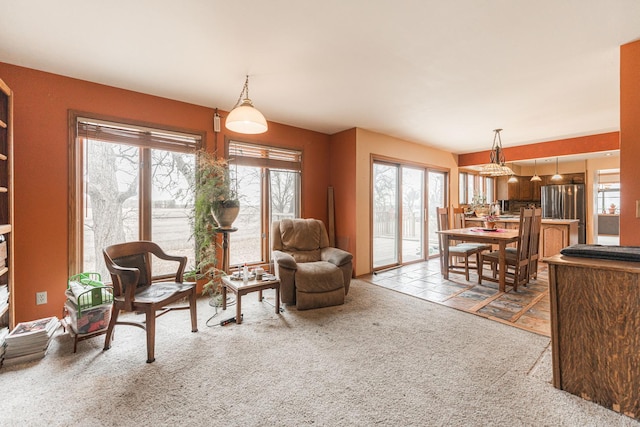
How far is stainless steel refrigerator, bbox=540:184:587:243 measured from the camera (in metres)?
6.46

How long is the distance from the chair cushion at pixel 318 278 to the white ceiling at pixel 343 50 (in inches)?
79.0

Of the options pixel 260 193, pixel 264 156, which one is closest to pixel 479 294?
pixel 260 193

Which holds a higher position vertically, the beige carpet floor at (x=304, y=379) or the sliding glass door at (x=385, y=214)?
the sliding glass door at (x=385, y=214)

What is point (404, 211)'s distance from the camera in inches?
219

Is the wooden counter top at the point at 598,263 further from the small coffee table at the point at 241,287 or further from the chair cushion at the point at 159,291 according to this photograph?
the chair cushion at the point at 159,291

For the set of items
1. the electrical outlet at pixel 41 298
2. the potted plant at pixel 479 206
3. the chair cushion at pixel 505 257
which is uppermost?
the potted plant at pixel 479 206

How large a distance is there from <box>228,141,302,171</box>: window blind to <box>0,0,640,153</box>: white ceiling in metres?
0.56

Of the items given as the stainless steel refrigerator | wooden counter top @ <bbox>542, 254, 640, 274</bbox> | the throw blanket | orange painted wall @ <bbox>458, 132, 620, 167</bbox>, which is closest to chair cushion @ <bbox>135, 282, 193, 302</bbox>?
wooden counter top @ <bbox>542, 254, 640, 274</bbox>

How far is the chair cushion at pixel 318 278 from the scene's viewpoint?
3.12 m

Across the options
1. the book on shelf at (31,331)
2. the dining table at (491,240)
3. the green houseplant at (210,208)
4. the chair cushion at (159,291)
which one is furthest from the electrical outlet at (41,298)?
the dining table at (491,240)

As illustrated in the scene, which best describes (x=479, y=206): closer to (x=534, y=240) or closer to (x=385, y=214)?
(x=534, y=240)

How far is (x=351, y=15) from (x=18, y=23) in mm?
2357

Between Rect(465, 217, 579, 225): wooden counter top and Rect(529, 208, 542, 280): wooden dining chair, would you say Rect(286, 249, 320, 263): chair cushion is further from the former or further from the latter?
Rect(465, 217, 579, 225): wooden counter top

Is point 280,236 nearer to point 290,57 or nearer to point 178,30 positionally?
Result: point 290,57
